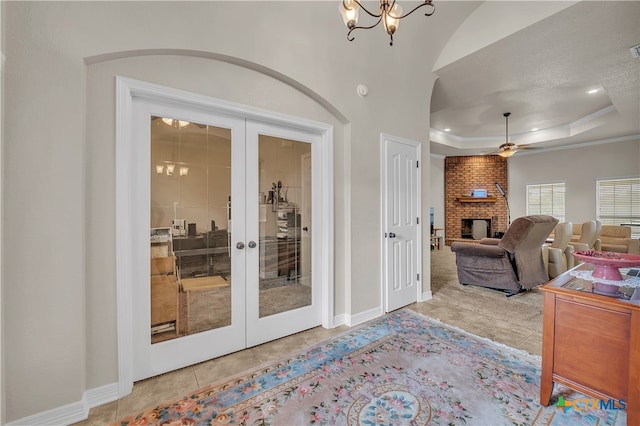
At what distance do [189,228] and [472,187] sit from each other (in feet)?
30.1

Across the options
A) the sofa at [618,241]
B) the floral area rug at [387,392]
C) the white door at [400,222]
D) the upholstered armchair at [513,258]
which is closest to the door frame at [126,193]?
the floral area rug at [387,392]

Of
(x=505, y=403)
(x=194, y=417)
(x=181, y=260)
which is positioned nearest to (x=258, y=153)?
(x=181, y=260)

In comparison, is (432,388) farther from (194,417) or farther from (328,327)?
(194,417)

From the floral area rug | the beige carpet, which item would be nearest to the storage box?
the floral area rug

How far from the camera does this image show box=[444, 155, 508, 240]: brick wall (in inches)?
344

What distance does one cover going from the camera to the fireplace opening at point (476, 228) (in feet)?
28.8

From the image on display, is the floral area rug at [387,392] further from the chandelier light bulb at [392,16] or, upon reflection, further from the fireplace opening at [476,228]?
the fireplace opening at [476,228]

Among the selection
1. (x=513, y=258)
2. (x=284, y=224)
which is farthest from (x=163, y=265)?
(x=513, y=258)

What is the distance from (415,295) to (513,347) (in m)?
1.23

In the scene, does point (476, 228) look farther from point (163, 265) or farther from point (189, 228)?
point (163, 265)

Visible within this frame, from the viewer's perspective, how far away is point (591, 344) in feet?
4.79

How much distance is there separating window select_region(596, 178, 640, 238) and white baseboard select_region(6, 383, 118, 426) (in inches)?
403

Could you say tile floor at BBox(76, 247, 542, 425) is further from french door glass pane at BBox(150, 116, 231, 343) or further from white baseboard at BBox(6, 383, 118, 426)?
french door glass pane at BBox(150, 116, 231, 343)

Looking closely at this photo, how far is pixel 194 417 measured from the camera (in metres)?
1.60
